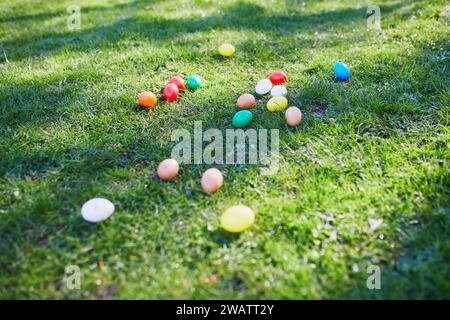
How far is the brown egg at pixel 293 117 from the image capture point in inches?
104

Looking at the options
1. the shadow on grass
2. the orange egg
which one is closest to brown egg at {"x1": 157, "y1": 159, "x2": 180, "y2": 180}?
the orange egg

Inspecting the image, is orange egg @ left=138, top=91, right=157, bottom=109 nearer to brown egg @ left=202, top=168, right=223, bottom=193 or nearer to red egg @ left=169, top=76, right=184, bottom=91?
red egg @ left=169, top=76, right=184, bottom=91

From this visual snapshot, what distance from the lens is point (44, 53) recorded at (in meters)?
3.90

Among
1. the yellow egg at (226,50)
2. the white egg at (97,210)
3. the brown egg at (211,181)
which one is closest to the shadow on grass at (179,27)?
the yellow egg at (226,50)

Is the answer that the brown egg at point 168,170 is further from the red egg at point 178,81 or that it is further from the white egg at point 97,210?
the red egg at point 178,81

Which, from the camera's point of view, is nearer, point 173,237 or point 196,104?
point 173,237

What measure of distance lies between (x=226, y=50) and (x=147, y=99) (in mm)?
1082

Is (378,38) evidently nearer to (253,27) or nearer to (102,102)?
(253,27)

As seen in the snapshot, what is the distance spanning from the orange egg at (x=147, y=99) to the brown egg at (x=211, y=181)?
3.13ft

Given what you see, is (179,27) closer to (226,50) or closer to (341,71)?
(226,50)

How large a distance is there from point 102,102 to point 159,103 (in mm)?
441

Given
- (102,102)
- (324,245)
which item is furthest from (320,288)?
(102,102)
